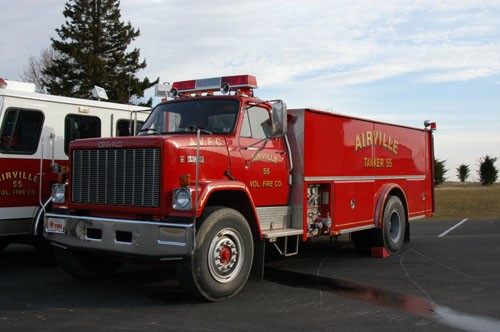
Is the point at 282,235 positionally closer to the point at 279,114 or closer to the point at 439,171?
the point at 279,114

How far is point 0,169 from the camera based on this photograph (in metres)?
7.99

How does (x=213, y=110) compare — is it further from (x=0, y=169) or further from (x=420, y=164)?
(x=420, y=164)

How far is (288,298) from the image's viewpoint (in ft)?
21.6

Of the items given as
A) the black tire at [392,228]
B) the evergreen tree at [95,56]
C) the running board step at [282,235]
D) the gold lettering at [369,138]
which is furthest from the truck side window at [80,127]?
the evergreen tree at [95,56]

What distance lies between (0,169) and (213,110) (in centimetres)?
336

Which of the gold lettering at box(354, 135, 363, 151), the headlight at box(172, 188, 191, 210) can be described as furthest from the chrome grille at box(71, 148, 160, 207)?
the gold lettering at box(354, 135, 363, 151)

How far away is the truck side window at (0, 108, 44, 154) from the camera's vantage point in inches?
320

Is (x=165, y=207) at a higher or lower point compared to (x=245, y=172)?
lower

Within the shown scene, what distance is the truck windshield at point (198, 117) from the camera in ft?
23.7

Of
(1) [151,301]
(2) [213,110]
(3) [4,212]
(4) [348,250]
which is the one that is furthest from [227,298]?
(4) [348,250]

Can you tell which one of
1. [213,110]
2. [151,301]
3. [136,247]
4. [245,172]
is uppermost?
[213,110]

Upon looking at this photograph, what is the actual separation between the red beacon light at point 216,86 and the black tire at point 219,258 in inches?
81.4

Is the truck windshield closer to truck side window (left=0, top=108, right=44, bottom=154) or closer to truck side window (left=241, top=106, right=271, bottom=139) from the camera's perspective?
truck side window (left=241, top=106, right=271, bottom=139)

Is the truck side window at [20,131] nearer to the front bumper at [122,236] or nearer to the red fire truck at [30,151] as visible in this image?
the red fire truck at [30,151]
